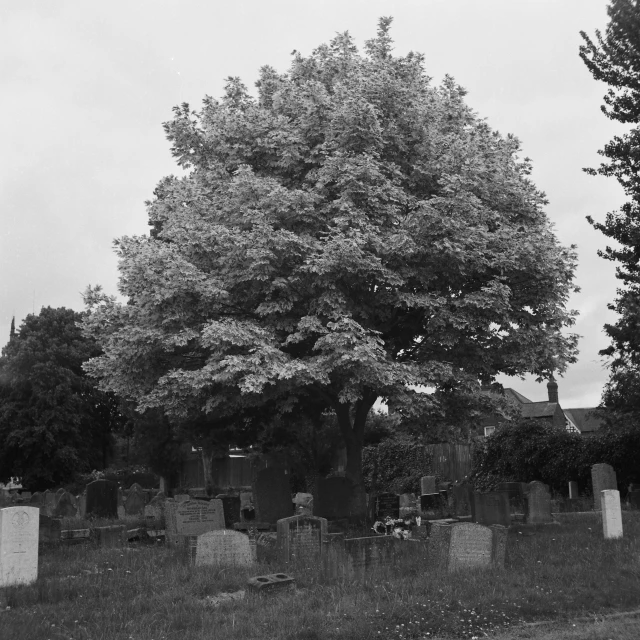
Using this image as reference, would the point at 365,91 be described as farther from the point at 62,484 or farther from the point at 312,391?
the point at 62,484

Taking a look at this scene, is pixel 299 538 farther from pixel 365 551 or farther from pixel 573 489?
pixel 573 489

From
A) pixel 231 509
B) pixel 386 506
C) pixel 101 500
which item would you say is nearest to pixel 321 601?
pixel 386 506

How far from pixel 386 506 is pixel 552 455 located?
10821 mm

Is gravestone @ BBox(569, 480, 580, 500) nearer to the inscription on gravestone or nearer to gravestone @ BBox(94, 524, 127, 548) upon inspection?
the inscription on gravestone

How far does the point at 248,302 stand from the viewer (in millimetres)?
17234

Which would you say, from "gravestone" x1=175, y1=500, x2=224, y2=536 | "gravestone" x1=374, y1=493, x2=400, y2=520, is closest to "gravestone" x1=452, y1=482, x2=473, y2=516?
"gravestone" x1=374, y1=493, x2=400, y2=520

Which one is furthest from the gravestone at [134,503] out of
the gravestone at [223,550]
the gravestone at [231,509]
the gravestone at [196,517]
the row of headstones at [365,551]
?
the gravestone at [223,550]

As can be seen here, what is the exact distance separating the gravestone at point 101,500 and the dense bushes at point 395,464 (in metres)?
16.0

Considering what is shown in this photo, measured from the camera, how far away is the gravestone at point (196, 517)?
16.0 m

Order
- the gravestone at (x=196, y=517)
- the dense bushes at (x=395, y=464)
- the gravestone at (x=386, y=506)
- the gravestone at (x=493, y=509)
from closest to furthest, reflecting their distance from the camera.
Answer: the gravestone at (x=196, y=517) → the gravestone at (x=493, y=509) → the gravestone at (x=386, y=506) → the dense bushes at (x=395, y=464)

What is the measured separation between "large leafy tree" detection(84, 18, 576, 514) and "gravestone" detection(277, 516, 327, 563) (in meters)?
2.91

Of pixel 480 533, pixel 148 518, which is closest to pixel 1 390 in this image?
pixel 148 518

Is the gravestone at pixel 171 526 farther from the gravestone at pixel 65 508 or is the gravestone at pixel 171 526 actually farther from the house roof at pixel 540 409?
the house roof at pixel 540 409

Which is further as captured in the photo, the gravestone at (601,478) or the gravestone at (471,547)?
the gravestone at (601,478)
